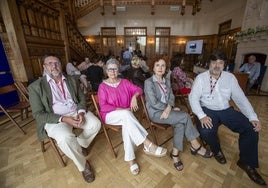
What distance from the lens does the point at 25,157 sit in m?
1.86

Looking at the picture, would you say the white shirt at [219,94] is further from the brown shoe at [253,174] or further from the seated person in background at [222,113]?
the brown shoe at [253,174]

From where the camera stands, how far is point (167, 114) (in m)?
1.63

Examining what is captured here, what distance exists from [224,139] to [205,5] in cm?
1013

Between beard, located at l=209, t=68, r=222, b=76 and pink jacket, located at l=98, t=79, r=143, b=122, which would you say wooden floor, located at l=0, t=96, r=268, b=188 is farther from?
beard, located at l=209, t=68, r=222, b=76

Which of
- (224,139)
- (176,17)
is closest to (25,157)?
(224,139)

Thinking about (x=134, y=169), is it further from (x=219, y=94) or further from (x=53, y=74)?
(x=53, y=74)

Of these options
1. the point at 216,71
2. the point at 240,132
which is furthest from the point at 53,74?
the point at 240,132

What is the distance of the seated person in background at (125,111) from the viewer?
1532mm

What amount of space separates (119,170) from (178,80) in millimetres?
2070

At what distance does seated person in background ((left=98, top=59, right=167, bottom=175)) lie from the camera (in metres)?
1.53

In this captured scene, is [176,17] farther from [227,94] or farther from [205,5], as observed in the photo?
[227,94]

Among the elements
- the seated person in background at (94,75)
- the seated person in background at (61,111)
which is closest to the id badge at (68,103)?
the seated person in background at (61,111)

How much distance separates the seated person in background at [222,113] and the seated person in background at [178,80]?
0.99 metres

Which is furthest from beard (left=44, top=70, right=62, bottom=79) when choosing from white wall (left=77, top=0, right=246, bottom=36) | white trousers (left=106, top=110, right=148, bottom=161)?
white wall (left=77, top=0, right=246, bottom=36)
